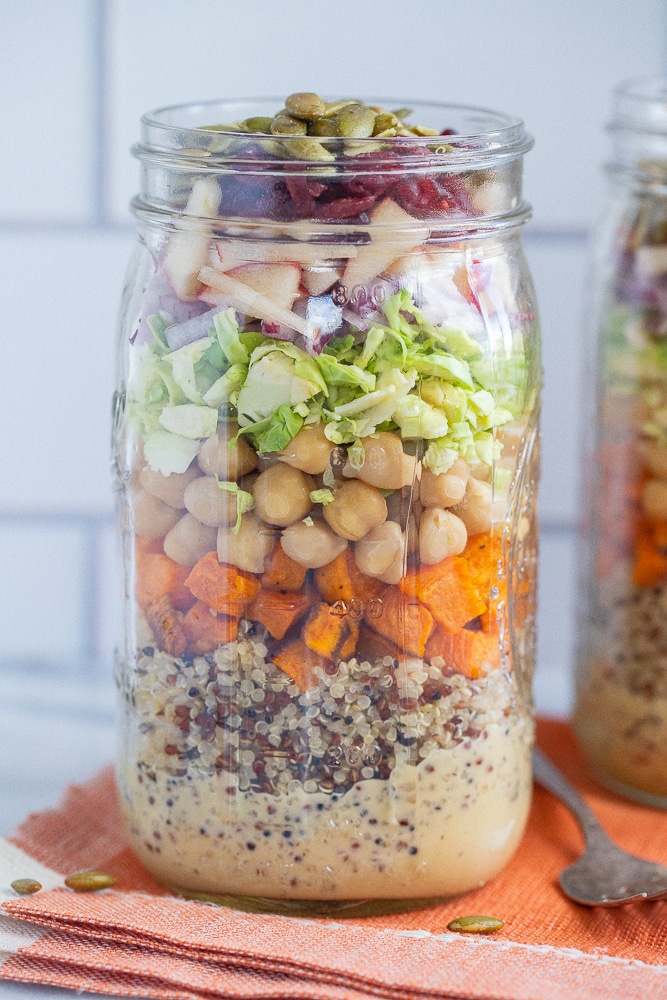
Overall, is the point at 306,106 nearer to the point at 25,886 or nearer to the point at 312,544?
the point at 312,544

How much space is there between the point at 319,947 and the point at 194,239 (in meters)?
0.45

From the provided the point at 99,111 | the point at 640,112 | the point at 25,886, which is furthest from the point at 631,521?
the point at 99,111

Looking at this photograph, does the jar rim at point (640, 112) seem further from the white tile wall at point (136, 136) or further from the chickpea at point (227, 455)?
the chickpea at point (227, 455)

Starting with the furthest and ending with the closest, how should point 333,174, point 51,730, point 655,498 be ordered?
point 51,730 → point 655,498 → point 333,174

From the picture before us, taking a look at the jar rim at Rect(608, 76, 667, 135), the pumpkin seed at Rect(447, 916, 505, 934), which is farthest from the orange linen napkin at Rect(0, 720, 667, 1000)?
the jar rim at Rect(608, 76, 667, 135)

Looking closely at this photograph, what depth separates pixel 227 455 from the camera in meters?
0.74

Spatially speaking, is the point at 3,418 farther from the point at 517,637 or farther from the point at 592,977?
the point at 592,977

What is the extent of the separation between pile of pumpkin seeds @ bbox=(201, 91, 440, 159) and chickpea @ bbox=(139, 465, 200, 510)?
211 millimetres

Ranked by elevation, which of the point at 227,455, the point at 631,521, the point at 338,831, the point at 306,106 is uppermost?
the point at 306,106

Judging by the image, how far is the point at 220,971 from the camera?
71 cm

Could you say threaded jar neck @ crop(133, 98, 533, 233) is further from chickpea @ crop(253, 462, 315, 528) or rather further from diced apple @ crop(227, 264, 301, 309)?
chickpea @ crop(253, 462, 315, 528)

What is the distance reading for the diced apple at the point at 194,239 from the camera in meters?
0.74

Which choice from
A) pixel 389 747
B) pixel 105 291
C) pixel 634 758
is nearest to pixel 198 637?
pixel 389 747

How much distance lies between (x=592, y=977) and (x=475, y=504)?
298 millimetres
